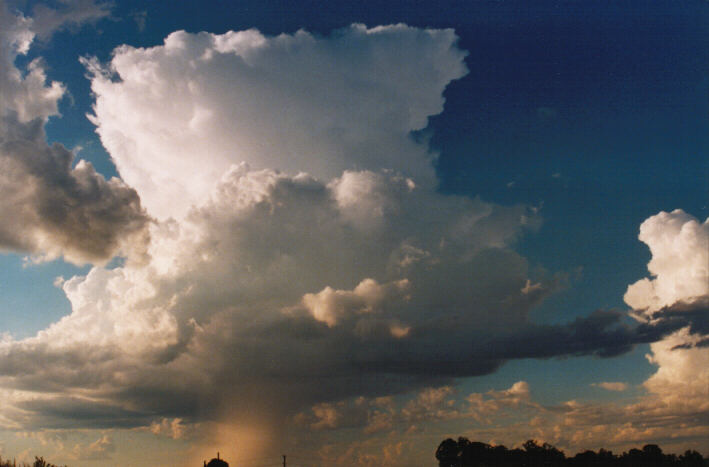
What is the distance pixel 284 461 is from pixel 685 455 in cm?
15536

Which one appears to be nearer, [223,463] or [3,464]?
[3,464]

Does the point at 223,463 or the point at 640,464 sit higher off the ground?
the point at 223,463

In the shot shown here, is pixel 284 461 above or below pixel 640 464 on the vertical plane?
above

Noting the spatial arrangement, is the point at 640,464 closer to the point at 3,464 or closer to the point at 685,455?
the point at 685,455

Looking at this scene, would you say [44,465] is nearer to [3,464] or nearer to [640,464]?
[3,464]

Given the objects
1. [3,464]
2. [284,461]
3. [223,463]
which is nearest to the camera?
[3,464]

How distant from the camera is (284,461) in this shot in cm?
15350

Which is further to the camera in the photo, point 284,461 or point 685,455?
point 685,455

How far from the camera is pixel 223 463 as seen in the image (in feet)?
635

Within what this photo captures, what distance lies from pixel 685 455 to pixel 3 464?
231 metres

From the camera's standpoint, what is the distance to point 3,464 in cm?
4091

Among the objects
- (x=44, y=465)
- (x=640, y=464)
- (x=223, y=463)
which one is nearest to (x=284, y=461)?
(x=223, y=463)

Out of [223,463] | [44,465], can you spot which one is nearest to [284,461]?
[223,463]

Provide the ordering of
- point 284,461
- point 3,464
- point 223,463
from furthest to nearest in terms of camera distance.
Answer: point 223,463
point 284,461
point 3,464
